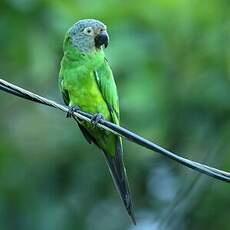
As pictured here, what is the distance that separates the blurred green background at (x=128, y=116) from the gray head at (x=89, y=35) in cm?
58

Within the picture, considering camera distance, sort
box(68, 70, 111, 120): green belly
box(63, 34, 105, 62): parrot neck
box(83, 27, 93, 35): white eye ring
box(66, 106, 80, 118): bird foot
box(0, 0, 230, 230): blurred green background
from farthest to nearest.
→ box(0, 0, 230, 230): blurred green background, box(83, 27, 93, 35): white eye ring, box(63, 34, 105, 62): parrot neck, box(68, 70, 111, 120): green belly, box(66, 106, 80, 118): bird foot

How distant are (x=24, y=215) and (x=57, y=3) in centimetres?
234

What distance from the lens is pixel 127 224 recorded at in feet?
29.8

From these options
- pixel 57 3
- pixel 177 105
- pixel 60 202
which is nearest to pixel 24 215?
pixel 60 202

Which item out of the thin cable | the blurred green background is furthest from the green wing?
the thin cable

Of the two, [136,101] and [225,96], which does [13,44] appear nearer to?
[136,101]

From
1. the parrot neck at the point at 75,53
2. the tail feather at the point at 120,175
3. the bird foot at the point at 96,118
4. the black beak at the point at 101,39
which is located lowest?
the tail feather at the point at 120,175

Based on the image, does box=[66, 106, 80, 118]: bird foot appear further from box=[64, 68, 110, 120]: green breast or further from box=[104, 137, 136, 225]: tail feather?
box=[104, 137, 136, 225]: tail feather

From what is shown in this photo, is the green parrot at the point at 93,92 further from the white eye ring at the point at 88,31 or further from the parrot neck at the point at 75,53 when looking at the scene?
the white eye ring at the point at 88,31

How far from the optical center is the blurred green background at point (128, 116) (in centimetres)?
697

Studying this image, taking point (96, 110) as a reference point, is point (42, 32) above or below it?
above

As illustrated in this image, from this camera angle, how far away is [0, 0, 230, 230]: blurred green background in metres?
6.97

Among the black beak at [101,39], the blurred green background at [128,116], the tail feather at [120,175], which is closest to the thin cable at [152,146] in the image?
the tail feather at [120,175]

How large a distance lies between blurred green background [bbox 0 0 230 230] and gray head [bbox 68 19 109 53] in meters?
0.58
